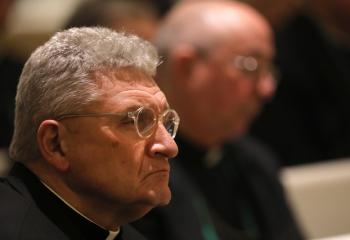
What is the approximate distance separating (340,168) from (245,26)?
57cm

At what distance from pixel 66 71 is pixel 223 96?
1.11m

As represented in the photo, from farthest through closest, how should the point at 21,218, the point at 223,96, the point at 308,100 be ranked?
the point at 308,100, the point at 223,96, the point at 21,218

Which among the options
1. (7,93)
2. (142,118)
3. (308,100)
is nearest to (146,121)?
(142,118)

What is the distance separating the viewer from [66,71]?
3.33ft

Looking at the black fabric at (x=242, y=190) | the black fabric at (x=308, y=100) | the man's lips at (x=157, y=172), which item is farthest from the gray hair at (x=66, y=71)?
the black fabric at (x=308, y=100)

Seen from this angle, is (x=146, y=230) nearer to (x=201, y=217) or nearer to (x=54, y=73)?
(x=201, y=217)

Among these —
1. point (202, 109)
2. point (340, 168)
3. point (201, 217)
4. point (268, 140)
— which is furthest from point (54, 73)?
point (268, 140)

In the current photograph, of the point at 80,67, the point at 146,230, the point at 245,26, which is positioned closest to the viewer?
the point at 80,67

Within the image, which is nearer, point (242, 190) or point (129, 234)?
point (129, 234)

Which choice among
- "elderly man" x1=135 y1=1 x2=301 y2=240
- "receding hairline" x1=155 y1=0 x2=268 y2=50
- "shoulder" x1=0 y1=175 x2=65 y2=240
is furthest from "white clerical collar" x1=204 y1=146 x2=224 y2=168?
"shoulder" x1=0 y1=175 x2=65 y2=240

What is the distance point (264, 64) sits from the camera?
6.89ft

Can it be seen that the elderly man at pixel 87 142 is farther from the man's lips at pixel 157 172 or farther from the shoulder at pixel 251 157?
the shoulder at pixel 251 157

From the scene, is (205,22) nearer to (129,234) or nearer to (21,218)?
(129,234)

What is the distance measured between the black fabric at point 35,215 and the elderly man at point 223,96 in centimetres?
103
